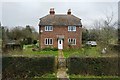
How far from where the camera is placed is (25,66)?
614 inches

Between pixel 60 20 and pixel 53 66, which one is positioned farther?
pixel 60 20

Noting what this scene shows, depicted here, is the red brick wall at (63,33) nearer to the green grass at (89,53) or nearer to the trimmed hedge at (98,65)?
the green grass at (89,53)

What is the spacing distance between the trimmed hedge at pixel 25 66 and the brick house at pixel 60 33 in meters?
24.7

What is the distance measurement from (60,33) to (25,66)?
2592cm

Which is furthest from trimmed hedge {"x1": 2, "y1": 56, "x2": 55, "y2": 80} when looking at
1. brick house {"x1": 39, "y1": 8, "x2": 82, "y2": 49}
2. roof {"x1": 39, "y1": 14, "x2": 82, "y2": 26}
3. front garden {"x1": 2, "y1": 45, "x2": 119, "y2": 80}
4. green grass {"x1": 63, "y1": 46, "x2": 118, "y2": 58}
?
roof {"x1": 39, "y1": 14, "x2": 82, "y2": 26}

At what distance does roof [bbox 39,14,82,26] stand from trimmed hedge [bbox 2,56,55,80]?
82.7ft

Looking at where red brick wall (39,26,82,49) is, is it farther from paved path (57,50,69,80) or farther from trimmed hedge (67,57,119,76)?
trimmed hedge (67,57,119,76)

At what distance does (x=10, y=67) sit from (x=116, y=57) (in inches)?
280

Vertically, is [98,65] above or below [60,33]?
below

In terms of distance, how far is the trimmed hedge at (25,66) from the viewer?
1532 centimetres

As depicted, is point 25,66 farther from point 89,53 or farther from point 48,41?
point 48,41

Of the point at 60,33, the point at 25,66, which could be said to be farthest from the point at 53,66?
the point at 60,33

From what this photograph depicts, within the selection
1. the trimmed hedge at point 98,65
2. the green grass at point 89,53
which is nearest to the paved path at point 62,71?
the trimmed hedge at point 98,65

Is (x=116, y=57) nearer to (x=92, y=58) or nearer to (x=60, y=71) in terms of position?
(x=92, y=58)
